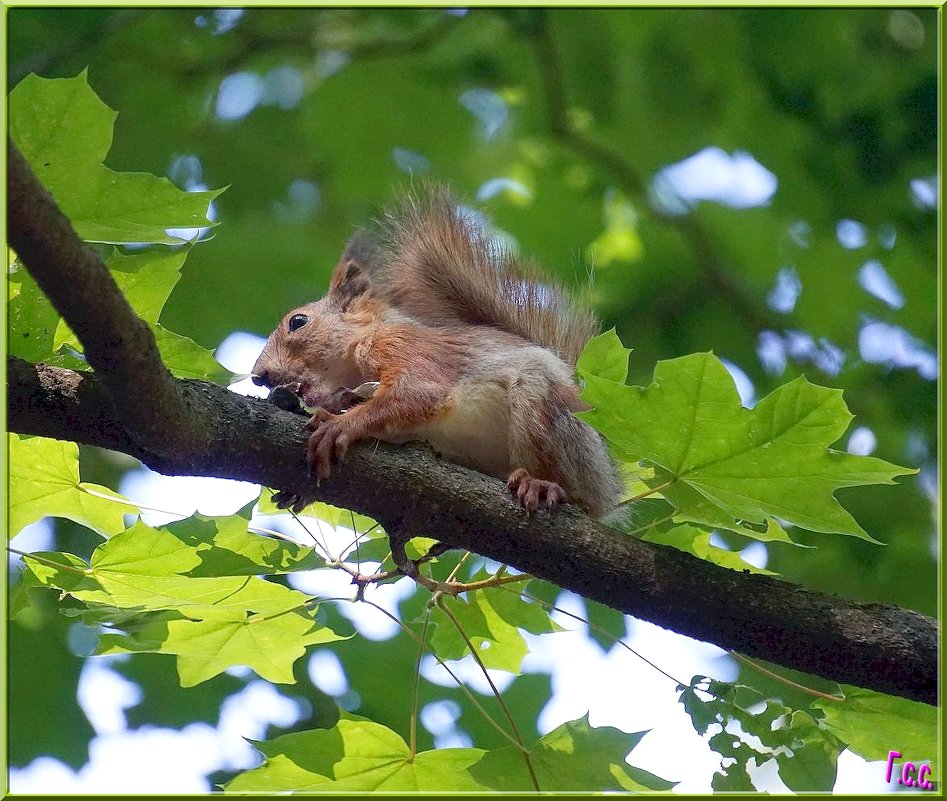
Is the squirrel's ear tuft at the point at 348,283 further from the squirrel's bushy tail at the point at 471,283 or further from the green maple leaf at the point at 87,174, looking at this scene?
the green maple leaf at the point at 87,174

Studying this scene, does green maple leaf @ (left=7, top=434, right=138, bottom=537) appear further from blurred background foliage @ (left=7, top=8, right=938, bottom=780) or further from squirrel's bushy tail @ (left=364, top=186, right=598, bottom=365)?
blurred background foliage @ (left=7, top=8, right=938, bottom=780)

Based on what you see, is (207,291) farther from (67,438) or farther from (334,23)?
(67,438)

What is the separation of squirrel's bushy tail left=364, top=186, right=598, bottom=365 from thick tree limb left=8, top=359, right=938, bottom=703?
123 cm

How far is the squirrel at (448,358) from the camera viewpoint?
2730 mm

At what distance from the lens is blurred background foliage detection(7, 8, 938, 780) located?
425cm

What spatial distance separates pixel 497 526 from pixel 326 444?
0.44 metres

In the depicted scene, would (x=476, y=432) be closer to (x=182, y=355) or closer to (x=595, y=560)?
(x=595, y=560)

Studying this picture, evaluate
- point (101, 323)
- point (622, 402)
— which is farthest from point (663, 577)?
point (101, 323)

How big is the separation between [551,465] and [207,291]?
2599 mm

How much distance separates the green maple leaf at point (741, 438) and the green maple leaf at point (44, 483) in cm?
124

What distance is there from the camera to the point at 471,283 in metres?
3.48

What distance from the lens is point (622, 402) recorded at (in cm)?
198

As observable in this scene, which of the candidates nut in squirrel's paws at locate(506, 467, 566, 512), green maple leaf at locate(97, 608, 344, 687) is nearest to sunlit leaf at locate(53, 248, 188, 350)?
green maple leaf at locate(97, 608, 344, 687)

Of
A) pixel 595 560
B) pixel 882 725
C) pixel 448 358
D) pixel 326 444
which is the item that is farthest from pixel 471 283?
pixel 882 725
